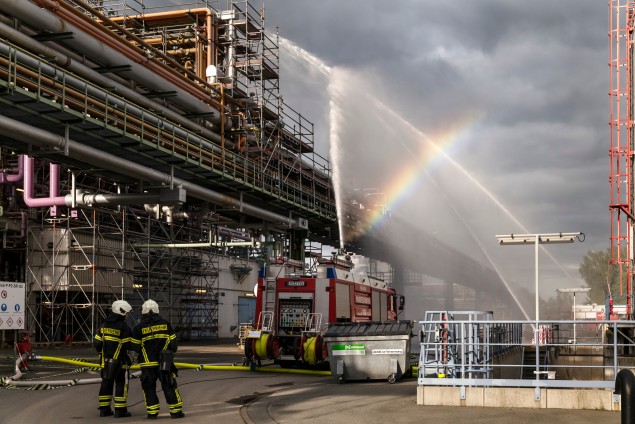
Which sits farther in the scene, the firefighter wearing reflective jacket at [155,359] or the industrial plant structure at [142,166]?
the industrial plant structure at [142,166]

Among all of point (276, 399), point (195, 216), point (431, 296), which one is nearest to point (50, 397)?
point (276, 399)

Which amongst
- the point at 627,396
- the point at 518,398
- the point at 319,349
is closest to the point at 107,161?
the point at 319,349

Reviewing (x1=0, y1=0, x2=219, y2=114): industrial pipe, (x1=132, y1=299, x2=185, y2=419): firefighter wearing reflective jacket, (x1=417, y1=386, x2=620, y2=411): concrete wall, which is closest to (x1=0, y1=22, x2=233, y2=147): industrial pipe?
(x1=0, y1=0, x2=219, y2=114): industrial pipe

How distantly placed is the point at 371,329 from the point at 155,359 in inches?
297

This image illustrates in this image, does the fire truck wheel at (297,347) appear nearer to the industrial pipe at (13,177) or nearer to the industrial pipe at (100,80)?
the industrial pipe at (100,80)

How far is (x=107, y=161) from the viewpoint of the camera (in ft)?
82.7

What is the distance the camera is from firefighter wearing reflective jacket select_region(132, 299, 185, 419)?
39.8 feet

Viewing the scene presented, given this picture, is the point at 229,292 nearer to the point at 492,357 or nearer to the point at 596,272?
the point at 492,357

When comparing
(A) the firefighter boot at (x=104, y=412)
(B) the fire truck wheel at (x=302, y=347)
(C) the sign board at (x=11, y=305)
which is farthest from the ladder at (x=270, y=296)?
(A) the firefighter boot at (x=104, y=412)

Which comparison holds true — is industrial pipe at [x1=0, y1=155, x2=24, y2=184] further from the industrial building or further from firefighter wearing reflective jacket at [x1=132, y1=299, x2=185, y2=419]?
firefighter wearing reflective jacket at [x1=132, y1=299, x2=185, y2=419]

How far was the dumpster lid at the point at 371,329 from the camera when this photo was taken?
18328 millimetres

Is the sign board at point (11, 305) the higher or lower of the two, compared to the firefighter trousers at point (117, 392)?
higher

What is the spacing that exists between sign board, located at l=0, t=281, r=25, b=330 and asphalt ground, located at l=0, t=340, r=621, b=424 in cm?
138

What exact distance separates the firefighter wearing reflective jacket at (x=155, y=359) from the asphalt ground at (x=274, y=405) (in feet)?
1.21
